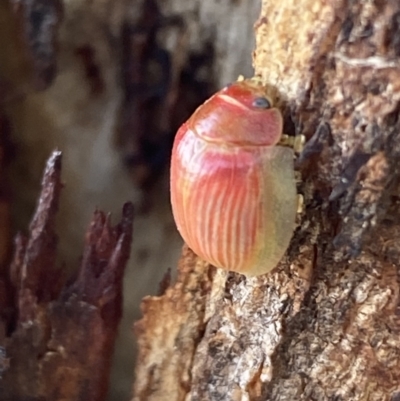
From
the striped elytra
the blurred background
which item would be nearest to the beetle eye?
the striped elytra

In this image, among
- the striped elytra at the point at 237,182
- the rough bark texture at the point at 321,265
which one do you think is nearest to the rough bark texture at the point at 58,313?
the rough bark texture at the point at 321,265

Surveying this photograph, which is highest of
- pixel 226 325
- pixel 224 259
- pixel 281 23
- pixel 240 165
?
pixel 281 23

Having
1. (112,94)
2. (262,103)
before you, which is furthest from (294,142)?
(112,94)

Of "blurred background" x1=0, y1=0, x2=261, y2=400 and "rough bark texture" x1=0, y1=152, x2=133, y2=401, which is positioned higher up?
"blurred background" x1=0, y1=0, x2=261, y2=400

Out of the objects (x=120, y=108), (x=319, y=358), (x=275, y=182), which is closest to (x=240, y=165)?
(x=275, y=182)

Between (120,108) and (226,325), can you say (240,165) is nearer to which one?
(226,325)

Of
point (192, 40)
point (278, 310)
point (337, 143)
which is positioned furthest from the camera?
point (192, 40)

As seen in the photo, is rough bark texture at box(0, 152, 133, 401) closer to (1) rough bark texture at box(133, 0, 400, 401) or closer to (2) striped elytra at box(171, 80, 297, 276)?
(1) rough bark texture at box(133, 0, 400, 401)
